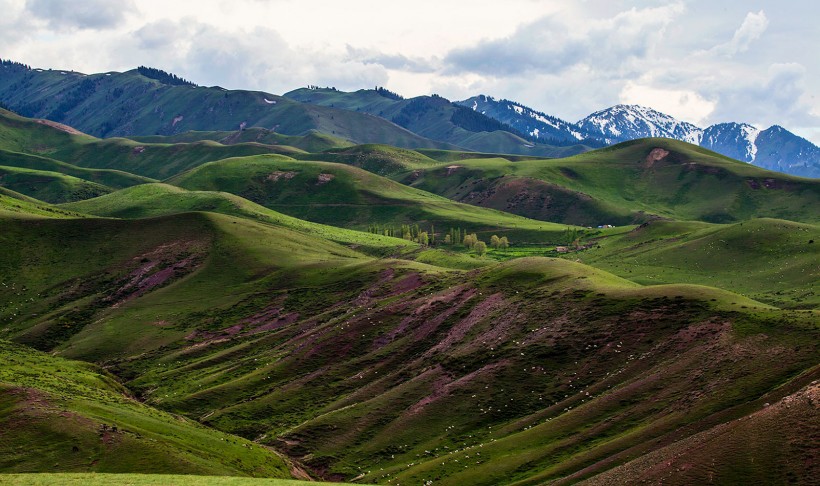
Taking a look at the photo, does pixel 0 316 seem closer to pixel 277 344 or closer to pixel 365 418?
pixel 277 344

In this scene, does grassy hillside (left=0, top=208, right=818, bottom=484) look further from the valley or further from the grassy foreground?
the grassy foreground

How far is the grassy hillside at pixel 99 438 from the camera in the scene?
7262cm

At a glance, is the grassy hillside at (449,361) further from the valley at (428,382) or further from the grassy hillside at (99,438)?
the grassy hillside at (99,438)

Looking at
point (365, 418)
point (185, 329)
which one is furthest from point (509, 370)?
point (185, 329)

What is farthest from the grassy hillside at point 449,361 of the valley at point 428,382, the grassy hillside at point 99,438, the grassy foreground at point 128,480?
the grassy foreground at point 128,480

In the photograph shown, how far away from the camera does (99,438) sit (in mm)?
76125

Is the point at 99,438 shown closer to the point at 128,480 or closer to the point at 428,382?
the point at 128,480

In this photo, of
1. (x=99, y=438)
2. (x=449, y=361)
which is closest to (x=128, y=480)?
(x=99, y=438)

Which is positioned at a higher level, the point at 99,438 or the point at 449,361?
the point at 449,361

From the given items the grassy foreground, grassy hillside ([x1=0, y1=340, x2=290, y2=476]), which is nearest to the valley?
grassy hillside ([x1=0, y1=340, x2=290, y2=476])

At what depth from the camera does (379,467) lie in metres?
93.3

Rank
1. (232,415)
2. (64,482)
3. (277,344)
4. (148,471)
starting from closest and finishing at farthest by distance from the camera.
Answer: (64,482) < (148,471) < (232,415) < (277,344)

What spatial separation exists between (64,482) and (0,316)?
5114 inches

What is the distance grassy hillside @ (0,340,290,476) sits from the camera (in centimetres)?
7262
